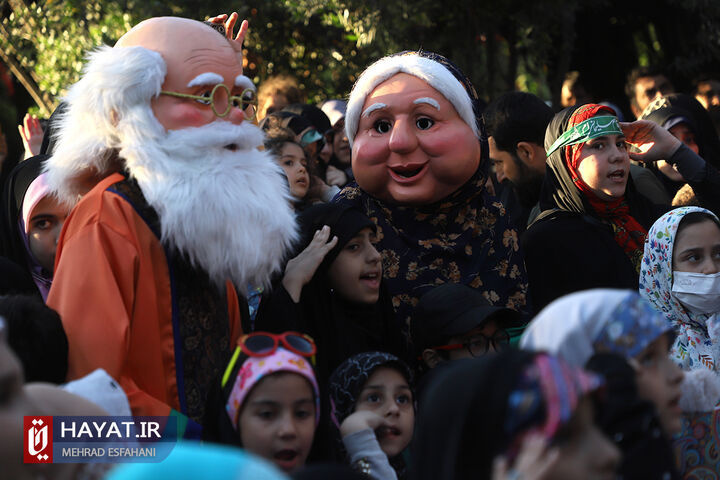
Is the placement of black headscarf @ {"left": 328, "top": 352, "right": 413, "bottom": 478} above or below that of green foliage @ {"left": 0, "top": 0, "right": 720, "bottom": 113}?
Answer: below

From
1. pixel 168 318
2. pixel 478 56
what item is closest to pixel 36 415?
pixel 168 318

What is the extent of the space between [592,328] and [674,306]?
1931mm

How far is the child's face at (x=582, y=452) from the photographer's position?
1979 mm

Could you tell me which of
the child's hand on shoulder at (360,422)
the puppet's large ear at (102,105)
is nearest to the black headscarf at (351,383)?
the child's hand on shoulder at (360,422)

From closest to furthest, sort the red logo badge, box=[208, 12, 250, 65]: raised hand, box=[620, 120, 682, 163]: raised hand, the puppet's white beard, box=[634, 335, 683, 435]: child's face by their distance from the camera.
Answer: the red logo badge < box=[634, 335, 683, 435]: child's face < the puppet's white beard < box=[208, 12, 250, 65]: raised hand < box=[620, 120, 682, 163]: raised hand

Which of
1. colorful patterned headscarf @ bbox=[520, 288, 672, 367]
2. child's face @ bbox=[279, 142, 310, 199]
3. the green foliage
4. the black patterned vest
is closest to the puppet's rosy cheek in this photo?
the black patterned vest

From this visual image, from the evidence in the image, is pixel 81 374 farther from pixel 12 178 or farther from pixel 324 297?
pixel 12 178

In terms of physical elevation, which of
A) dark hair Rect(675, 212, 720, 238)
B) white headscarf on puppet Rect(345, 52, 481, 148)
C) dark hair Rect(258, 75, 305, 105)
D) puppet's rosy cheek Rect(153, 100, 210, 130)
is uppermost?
dark hair Rect(258, 75, 305, 105)

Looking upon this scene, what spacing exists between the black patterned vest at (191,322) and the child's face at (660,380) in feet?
4.68

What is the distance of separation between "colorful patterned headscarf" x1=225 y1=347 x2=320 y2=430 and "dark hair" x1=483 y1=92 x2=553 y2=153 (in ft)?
9.35

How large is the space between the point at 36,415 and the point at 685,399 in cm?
200

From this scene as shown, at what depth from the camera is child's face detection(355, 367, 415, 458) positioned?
3412mm

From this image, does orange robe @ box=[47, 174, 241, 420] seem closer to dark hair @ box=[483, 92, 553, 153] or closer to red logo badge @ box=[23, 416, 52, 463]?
red logo badge @ box=[23, 416, 52, 463]

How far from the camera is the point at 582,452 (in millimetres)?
2004
